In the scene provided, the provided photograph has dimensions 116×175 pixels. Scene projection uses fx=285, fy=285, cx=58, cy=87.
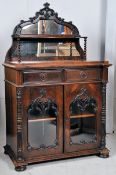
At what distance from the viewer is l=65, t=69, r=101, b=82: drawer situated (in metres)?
2.76

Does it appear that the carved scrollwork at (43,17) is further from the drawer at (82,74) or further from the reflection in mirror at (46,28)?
the drawer at (82,74)

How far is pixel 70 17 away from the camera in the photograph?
345 centimetres

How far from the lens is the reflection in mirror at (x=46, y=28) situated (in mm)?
3113

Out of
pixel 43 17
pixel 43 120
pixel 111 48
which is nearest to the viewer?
pixel 43 120

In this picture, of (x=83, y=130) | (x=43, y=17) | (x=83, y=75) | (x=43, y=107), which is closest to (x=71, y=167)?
(x=83, y=130)

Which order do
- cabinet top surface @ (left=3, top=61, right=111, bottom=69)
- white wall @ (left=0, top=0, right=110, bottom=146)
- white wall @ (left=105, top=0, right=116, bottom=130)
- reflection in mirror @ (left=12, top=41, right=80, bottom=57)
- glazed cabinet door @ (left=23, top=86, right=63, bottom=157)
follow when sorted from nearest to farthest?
cabinet top surface @ (left=3, top=61, right=111, bottom=69)
glazed cabinet door @ (left=23, top=86, right=63, bottom=157)
reflection in mirror @ (left=12, top=41, right=80, bottom=57)
white wall @ (left=0, top=0, right=110, bottom=146)
white wall @ (left=105, top=0, right=116, bottom=130)

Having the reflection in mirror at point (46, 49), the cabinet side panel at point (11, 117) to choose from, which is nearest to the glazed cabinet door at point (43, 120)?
the cabinet side panel at point (11, 117)

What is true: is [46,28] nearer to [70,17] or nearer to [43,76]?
[70,17]

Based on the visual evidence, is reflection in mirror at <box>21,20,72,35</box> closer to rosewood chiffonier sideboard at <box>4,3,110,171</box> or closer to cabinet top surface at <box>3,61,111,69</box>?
rosewood chiffonier sideboard at <box>4,3,110,171</box>

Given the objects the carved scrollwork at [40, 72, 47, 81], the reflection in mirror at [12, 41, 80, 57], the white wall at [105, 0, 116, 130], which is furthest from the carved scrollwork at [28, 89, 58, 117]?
the white wall at [105, 0, 116, 130]

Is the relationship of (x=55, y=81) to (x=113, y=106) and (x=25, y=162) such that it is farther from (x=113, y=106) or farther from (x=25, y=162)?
(x=113, y=106)

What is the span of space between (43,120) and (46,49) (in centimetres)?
84

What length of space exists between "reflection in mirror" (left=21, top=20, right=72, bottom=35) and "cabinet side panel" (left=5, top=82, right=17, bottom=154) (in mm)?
660

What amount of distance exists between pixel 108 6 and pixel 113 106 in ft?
4.25
